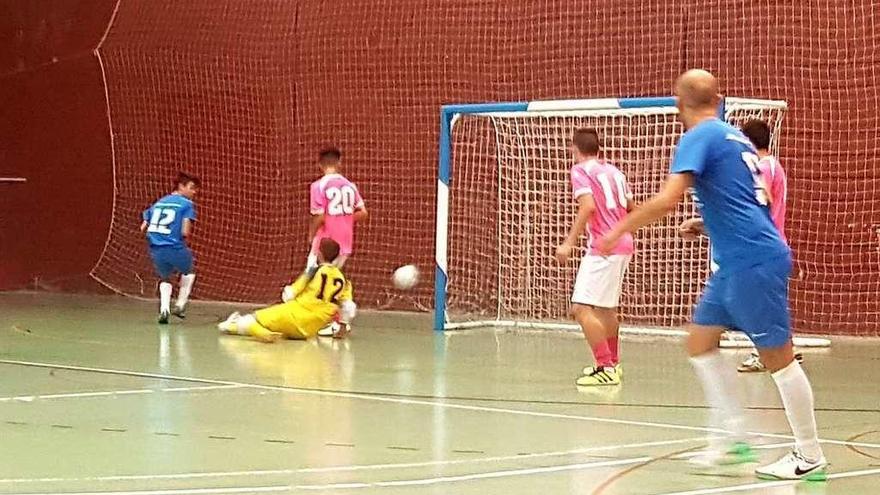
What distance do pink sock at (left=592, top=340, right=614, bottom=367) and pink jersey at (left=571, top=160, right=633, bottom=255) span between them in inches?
25.8

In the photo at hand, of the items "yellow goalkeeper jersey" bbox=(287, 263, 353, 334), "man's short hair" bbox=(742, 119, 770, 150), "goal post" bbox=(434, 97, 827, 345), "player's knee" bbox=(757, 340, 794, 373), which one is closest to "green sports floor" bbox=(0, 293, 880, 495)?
"yellow goalkeeper jersey" bbox=(287, 263, 353, 334)

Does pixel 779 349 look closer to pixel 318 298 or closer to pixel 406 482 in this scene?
pixel 406 482

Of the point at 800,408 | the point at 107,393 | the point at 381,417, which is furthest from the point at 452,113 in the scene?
the point at 800,408

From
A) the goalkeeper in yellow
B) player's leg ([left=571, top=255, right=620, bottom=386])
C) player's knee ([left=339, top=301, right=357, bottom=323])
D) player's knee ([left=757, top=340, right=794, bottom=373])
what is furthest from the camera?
player's knee ([left=339, top=301, right=357, bottom=323])

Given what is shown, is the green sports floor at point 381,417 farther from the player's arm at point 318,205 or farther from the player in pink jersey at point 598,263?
the player's arm at point 318,205

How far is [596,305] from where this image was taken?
33.3 feet

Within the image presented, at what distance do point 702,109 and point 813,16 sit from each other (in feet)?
28.6

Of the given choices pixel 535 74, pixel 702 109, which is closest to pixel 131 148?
pixel 535 74

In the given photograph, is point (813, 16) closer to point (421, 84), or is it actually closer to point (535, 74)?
point (535, 74)

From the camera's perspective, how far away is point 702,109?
6590 mm

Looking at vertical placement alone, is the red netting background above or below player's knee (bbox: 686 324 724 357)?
above

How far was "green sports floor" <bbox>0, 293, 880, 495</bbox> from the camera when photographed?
6.21 m

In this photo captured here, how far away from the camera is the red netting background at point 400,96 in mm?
14609

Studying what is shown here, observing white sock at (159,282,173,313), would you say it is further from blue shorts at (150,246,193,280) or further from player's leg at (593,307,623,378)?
player's leg at (593,307,623,378)
